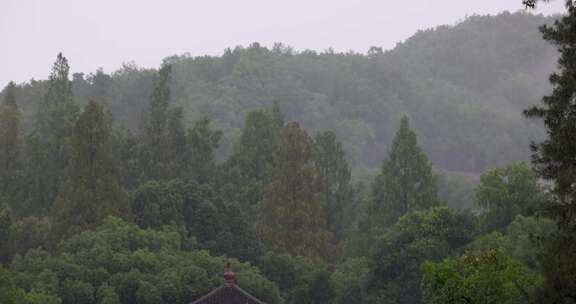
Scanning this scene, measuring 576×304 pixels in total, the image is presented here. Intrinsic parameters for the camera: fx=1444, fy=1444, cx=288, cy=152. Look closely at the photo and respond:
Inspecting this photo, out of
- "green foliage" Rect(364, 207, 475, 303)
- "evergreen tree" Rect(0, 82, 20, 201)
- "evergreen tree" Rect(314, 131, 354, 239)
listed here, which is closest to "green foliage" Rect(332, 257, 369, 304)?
"green foliage" Rect(364, 207, 475, 303)

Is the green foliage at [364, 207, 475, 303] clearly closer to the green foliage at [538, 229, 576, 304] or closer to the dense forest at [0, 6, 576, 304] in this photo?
the dense forest at [0, 6, 576, 304]

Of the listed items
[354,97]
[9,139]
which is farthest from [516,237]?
[354,97]

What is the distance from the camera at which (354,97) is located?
16112cm

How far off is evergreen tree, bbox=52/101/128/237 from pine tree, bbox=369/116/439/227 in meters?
15.1

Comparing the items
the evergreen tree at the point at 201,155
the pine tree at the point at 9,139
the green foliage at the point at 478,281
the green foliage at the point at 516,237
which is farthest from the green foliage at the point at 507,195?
the pine tree at the point at 9,139

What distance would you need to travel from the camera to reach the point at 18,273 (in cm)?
6975

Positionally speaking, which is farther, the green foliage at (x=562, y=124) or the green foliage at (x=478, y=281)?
A: the green foliage at (x=478, y=281)

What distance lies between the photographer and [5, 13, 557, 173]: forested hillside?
134 m

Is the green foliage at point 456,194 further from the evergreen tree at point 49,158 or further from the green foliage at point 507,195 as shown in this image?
the green foliage at point 507,195

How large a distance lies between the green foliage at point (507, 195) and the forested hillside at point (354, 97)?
50.4m

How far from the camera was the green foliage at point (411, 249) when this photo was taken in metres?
73.1

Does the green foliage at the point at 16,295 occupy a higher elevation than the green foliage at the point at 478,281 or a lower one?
lower

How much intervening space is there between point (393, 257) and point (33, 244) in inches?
792

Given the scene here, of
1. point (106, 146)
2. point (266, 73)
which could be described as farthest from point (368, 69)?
point (106, 146)
